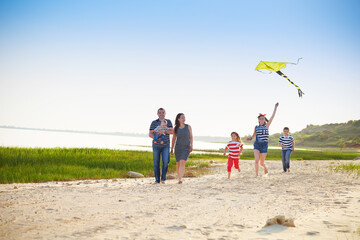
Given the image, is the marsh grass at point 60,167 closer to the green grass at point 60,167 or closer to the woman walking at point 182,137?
the green grass at point 60,167

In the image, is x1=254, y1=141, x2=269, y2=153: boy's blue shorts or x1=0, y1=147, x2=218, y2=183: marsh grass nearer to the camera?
x1=0, y1=147, x2=218, y2=183: marsh grass

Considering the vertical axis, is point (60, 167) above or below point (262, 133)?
below

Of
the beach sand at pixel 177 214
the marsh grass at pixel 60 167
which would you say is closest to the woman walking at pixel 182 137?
the beach sand at pixel 177 214

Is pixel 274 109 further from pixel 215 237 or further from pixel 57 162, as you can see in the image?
pixel 57 162

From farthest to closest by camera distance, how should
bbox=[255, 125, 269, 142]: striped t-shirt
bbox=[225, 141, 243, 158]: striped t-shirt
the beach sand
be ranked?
1. bbox=[255, 125, 269, 142]: striped t-shirt
2. bbox=[225, 141, 243, 158]: striped t-shirt
3. the beach sand

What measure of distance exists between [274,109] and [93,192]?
24.1 ft

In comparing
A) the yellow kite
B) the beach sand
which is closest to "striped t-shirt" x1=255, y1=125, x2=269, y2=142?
the yellow kite

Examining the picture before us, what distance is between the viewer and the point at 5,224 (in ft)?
14.8

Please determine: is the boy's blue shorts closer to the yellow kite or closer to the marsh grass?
the yellow kite

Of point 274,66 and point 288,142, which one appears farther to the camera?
point 288,142

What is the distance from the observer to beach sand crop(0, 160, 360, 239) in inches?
170

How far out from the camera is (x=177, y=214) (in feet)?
17.9

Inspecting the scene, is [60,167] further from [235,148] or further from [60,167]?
[235,148]

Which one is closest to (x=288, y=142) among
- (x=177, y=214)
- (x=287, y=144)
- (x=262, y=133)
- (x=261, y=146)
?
(x=287, y=144)
